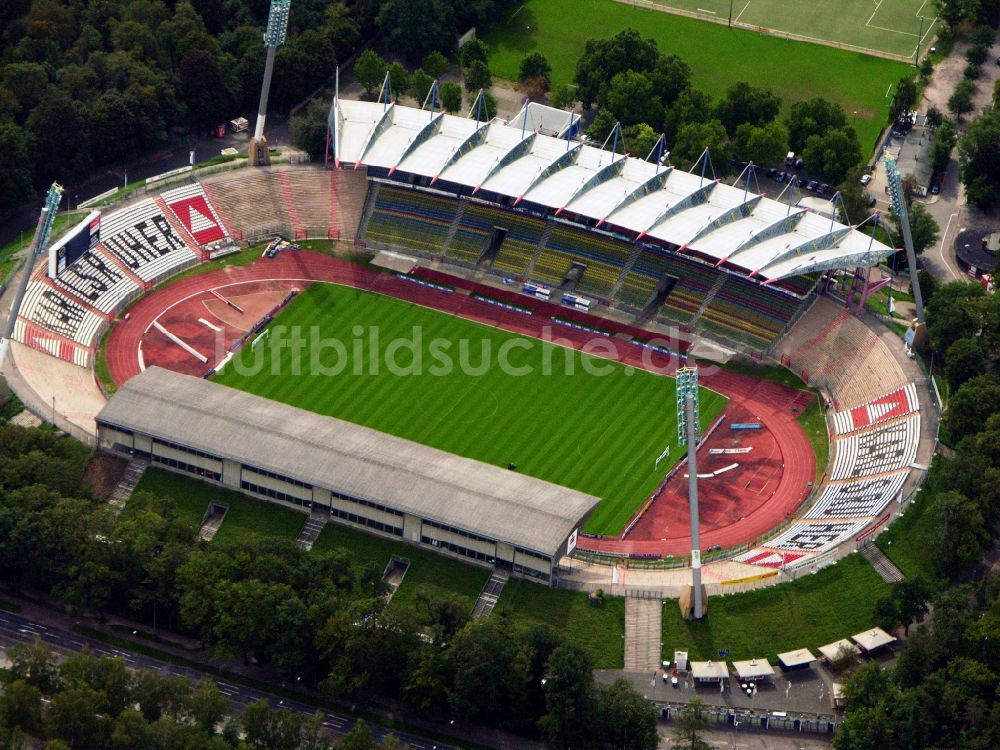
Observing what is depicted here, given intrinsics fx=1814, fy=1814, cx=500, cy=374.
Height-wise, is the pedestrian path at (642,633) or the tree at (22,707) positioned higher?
the pedestrian path at (642,633)

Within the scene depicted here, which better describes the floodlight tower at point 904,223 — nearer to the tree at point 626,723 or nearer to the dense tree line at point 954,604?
the dense tree line at point 954,604

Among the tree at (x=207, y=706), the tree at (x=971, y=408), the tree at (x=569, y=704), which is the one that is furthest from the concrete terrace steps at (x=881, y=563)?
the tree at (x=207, y=706)

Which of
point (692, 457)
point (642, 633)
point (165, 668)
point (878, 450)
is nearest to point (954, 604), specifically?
point (692, 457)

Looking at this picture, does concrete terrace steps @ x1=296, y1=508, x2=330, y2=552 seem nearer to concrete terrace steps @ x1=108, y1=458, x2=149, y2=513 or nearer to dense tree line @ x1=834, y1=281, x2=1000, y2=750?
concrete terrace steps @ x1=108, y1=458, x2=149, y2=513

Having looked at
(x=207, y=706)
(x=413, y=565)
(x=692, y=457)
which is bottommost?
(x=207, y=706)

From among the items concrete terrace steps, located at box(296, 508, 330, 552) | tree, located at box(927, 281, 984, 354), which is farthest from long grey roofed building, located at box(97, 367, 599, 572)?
tree, located at box(927, 281, 984, 354)

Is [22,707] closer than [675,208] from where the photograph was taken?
Yes

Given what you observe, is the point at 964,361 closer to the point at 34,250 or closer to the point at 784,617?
the point at 784,617
